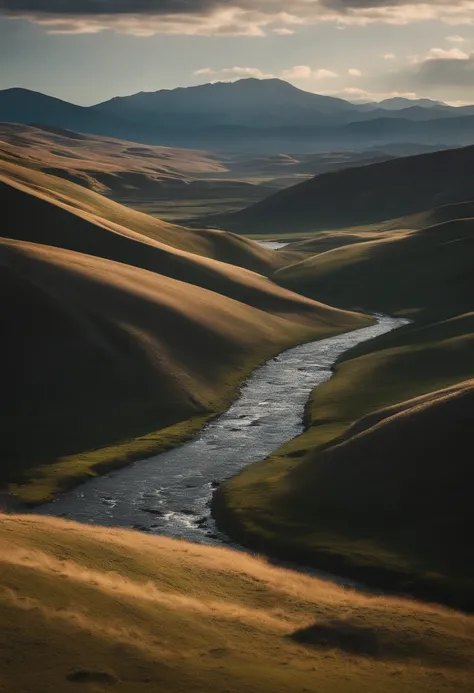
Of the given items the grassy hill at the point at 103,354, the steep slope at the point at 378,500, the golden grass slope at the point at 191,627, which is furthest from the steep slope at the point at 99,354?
the golden grass slope at the point at 191,627

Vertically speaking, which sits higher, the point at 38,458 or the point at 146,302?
the point at 146,302

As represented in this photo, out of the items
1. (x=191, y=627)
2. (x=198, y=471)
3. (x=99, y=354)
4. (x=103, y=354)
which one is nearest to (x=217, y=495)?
(x=198, y=471)

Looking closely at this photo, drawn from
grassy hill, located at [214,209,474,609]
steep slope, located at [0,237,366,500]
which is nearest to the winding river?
grassy hill, located at [214,209,474,609]

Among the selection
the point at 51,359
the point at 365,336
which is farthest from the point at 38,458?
the point at 365,336

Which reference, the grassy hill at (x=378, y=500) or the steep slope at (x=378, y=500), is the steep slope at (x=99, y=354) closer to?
the grassy hill at (x=378, y=500)

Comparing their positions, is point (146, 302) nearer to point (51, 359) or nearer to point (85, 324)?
point (85, 324)

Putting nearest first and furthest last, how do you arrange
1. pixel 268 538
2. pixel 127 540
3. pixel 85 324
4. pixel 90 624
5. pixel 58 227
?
pixel 90 624 < pixel 127 540 < pixel 268 538 < pixel 85 324 < pixel 58 227

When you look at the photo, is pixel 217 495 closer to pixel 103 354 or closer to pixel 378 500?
pixel 378 500
